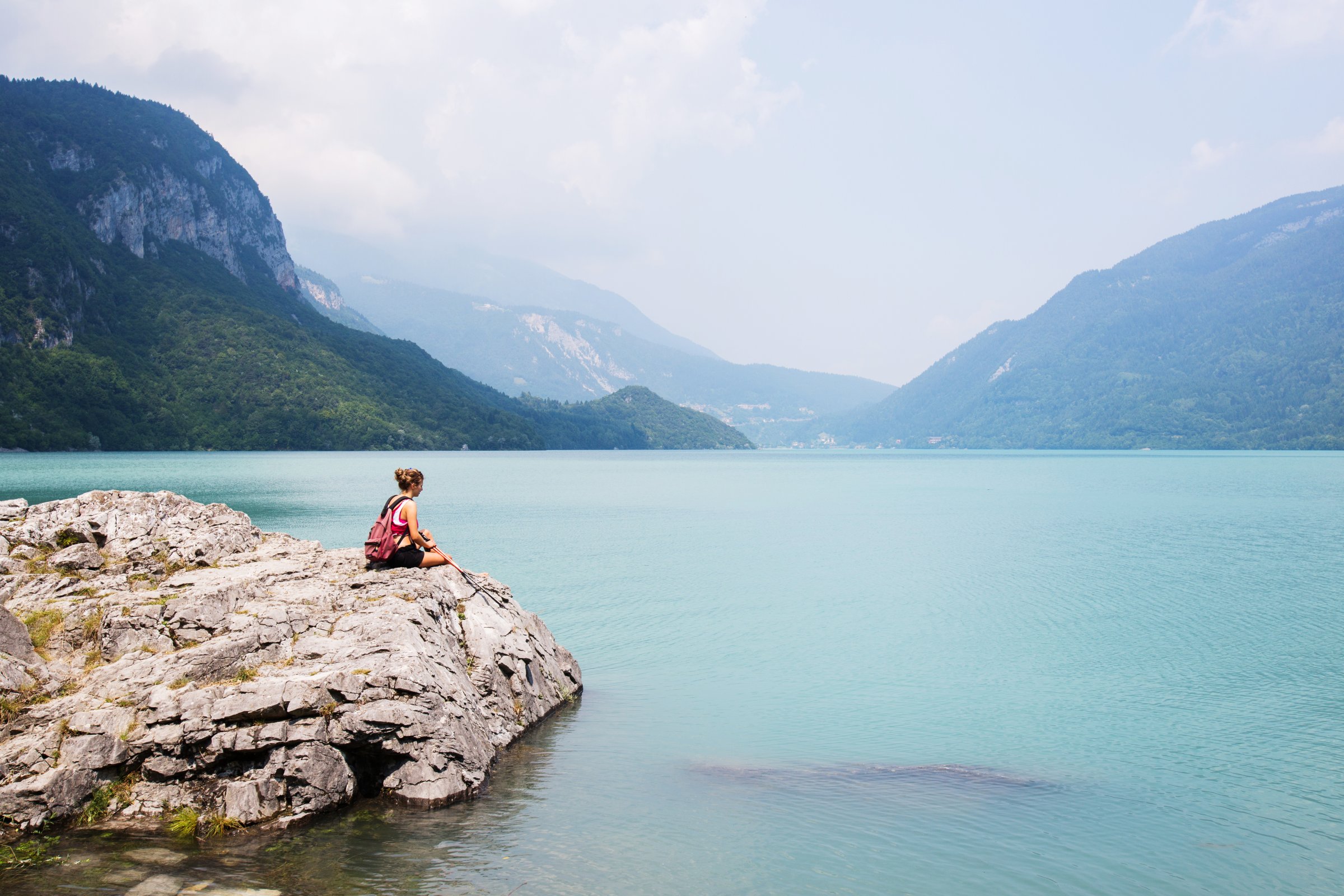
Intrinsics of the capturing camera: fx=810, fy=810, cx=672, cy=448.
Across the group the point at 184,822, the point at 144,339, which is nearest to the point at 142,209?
the point at 144,339

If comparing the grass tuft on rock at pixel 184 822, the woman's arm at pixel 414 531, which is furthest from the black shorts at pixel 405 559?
the grass tuft on rock at pixel 184 822

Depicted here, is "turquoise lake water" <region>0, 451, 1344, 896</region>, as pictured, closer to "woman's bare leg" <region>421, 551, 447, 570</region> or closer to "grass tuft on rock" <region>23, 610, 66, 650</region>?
"woman's bare leg" <region>421, 551, 447, 570</region>

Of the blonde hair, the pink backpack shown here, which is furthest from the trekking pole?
the blonde hair

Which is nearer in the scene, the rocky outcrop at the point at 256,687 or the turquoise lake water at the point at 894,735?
the turquoise lake water at the point at 894,735

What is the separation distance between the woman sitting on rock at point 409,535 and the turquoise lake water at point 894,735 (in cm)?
346

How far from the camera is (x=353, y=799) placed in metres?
9.50

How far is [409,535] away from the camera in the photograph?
44.1 ft

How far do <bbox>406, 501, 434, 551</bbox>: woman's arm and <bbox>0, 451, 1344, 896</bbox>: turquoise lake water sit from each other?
365cm

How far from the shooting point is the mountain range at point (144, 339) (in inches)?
4968

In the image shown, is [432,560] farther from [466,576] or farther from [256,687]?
[256,687]

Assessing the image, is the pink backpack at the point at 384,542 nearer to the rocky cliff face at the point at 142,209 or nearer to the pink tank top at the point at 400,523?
the pink tank top at the point at 400,523

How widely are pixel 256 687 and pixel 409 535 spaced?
14.0 feet

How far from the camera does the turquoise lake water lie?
8.24 m

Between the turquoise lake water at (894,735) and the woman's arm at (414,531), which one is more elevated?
the woman's arm at (414,531)
